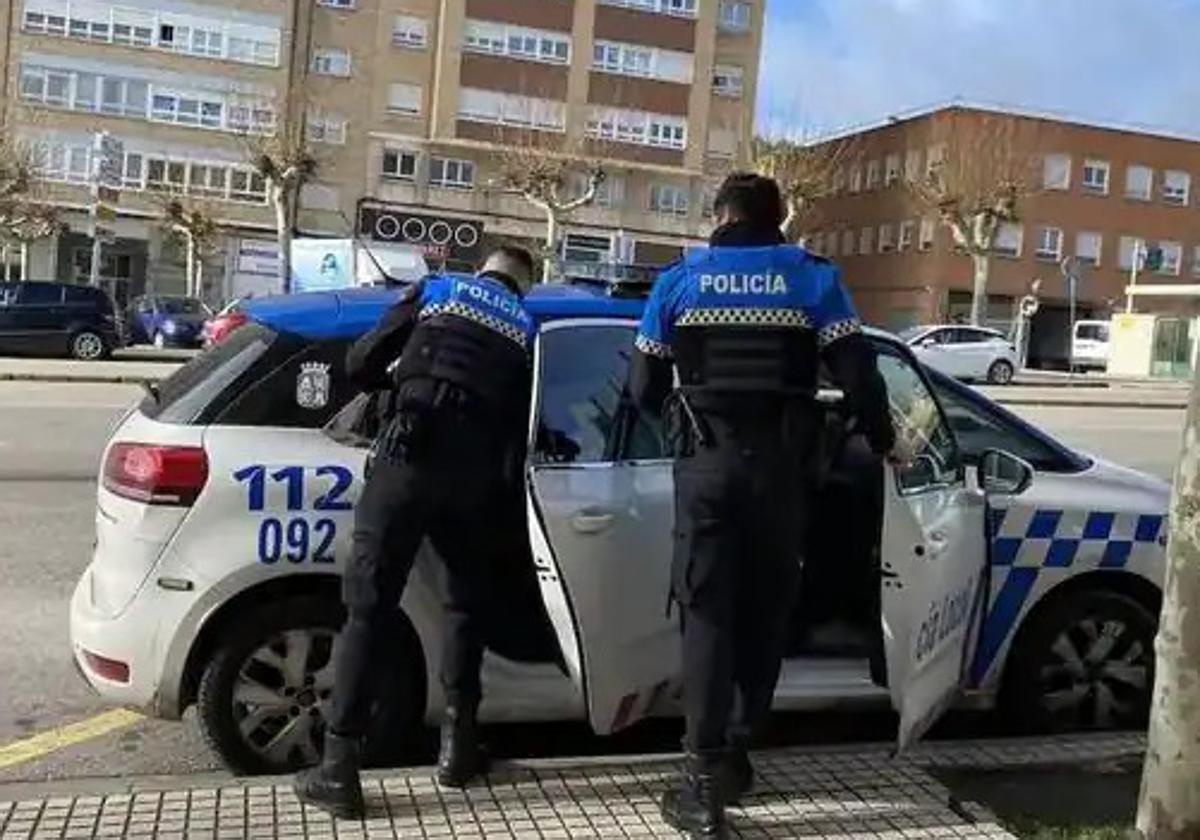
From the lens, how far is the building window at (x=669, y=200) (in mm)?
58344

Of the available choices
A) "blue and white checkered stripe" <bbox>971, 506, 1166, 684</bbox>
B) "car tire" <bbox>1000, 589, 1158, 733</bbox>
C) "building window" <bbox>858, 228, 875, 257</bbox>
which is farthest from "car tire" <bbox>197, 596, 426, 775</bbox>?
"building window" <bbox>858, 228, 875, 257</bbox>

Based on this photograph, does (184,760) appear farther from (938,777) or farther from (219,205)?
(219,205)

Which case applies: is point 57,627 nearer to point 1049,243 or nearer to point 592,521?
point 592,521

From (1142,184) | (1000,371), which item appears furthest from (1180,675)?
(1142,184)

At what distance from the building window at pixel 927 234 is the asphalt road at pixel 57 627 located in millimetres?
47739

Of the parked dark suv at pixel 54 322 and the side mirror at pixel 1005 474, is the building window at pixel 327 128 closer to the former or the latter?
the parked dark suv at pixel 54 322

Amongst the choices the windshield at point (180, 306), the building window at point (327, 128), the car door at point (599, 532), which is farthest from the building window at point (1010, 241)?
the car door at point (599, 532)

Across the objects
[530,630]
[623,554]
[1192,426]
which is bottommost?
[530,630]

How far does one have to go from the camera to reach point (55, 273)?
175 feet

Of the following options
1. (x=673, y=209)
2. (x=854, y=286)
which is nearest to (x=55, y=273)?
(x=673, y=209)

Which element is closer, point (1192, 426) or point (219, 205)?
point (1192, 426)

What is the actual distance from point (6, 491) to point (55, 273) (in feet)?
151

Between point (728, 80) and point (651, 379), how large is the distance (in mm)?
57685

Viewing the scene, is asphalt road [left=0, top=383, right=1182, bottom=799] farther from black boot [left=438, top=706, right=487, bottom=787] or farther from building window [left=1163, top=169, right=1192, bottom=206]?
building window [left=1163, top=169, right=1192, bottom=206]
